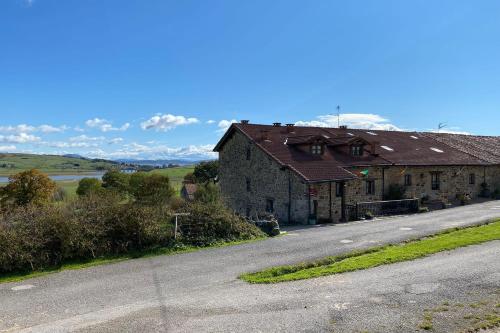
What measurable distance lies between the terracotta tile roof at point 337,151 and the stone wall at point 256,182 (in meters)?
0.70

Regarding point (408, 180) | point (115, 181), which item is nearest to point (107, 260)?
point (408, 180)

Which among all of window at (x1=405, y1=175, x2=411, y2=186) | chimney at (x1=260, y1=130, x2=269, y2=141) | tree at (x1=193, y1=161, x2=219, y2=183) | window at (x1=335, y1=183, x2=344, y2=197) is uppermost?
chimney at (x1=260, y1=130, x2=269, y2=141)

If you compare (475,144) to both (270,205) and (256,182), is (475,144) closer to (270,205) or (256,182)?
(256,182)

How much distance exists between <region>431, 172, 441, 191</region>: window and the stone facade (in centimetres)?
20

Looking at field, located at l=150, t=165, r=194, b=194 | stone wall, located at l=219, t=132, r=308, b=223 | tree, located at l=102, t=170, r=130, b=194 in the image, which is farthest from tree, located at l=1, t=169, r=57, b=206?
field, located at l=150, t=165, r=194, b=194

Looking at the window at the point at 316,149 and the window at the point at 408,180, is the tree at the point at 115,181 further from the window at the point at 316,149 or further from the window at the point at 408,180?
the window at the point at 408,180

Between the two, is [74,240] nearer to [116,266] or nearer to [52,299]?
[116,266]

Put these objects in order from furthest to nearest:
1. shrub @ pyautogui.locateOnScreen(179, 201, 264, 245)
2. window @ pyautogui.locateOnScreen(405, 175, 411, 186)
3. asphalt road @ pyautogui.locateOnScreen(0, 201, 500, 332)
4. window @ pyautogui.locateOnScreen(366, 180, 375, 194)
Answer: window @ pyautogui.locateOnScreen(405, 175, 411, 186) < window @ pyautogui.locateOnScreen(366, 180, 375, 194) < shrub @ pyautogui.locateOnScreen(179, 201, 264, 245) < asphalt road @ pyautogui.locateOnScreen(0, 201, 500, 332)

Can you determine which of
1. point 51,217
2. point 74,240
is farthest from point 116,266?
point 51,217

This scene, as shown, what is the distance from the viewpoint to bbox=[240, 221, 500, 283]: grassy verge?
13008 millimetres

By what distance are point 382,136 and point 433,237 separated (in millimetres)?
23266

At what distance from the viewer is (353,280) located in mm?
11883

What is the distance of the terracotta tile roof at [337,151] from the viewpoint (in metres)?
28.6

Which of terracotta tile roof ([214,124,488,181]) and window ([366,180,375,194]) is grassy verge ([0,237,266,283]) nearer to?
terracotta tile roof ([214,124,488,181])
